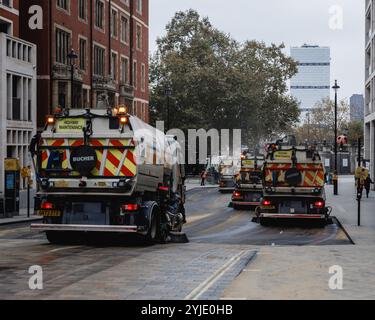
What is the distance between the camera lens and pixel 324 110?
123 m

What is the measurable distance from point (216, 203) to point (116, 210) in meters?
26.1

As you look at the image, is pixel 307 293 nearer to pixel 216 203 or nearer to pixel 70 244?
pixel 70 244

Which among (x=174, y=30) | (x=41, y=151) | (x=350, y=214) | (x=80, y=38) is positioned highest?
(x=174, y=30)

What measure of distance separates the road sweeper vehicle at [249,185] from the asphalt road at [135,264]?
11.2 metres

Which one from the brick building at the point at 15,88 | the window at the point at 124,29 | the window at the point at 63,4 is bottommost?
the brick building at the point at 15,88

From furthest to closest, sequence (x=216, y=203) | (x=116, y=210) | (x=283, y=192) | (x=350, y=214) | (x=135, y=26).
→ (x=135, y=26) → (x=216, y=203) → (x=350, y=214) → (x=283, y=192) → (x=116, y=210)

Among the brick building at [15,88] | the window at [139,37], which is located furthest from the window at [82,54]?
the window at [139,37]

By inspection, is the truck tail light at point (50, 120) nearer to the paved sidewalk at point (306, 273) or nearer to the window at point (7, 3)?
the paved sidewalk at point (306, 273)

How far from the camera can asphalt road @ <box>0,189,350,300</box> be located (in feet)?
37.5

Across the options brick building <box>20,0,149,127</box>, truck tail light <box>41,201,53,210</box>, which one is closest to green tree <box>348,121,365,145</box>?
brick building <box>20,0,149,127</box>

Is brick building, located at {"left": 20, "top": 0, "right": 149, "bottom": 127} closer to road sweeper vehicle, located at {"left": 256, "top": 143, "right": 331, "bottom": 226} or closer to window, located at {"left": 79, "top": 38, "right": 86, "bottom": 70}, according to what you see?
window, located at {"left": 79, "top": 38, "right": 86, "bottom": 70}

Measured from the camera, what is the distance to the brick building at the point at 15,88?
4172cm

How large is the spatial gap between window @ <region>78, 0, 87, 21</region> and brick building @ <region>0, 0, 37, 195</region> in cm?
772
